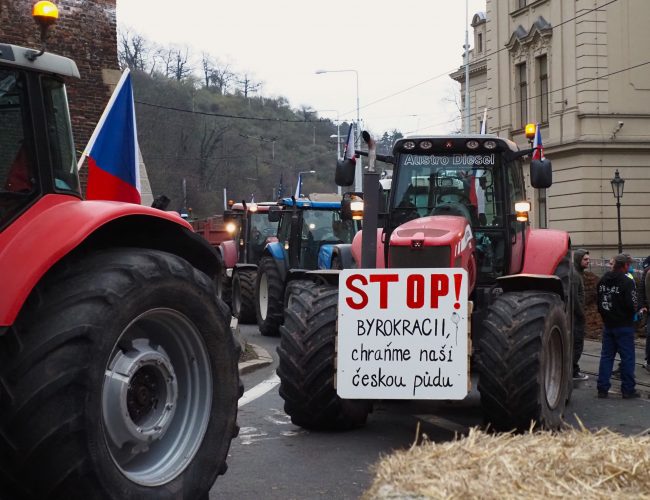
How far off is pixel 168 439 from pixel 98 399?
860mm

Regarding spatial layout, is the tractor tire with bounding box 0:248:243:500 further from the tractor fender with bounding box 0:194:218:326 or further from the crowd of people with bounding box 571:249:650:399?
the crowd of people with bounding box 571:249:650:399

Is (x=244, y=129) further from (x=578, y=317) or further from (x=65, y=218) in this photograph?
(x=65, y=218)

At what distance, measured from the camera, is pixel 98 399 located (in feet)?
13.1

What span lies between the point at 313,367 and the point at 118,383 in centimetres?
401

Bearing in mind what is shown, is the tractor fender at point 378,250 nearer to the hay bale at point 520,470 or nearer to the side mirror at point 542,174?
the side mirror at point 542,174

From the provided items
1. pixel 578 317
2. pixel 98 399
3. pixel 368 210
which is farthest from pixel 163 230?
pixel 578 317

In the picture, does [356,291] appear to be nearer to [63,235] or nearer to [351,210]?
[63,235]

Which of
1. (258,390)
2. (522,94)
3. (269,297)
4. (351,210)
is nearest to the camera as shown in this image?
(258,390)

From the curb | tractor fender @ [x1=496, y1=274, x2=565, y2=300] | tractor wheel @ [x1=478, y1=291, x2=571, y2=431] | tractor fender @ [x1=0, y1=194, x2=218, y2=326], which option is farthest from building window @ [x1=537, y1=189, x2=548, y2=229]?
tractor fender @ [x1=0, y1=194, x2=218, y2=326]

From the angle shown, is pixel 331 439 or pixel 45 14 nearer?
pixel 45 14

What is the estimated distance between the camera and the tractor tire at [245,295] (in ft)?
66.0

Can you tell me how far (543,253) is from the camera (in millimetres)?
9805

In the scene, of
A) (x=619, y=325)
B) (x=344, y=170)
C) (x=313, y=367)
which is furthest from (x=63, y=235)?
(x=619, y=325)

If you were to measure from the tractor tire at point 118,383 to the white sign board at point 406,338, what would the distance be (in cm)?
256
